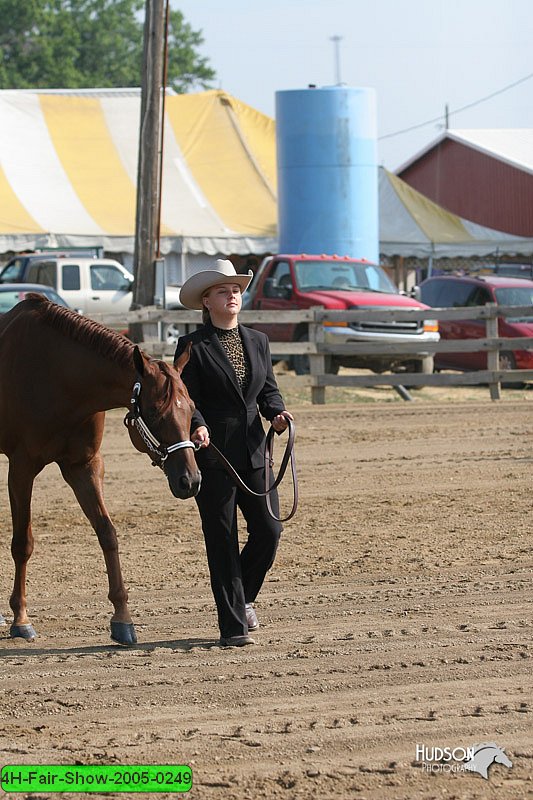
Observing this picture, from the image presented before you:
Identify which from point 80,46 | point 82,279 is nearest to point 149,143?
point 82,279

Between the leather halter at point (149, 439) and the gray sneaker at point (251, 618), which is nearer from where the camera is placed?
the leather halter at point (149, 439)

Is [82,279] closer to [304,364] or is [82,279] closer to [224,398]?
[304,364]

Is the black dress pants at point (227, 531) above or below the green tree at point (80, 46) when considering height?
below

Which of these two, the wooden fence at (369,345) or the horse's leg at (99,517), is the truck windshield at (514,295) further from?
the horse's leg at (99,517)

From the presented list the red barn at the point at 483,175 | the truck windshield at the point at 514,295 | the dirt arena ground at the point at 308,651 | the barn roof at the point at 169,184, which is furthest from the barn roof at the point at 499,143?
the dirt arena ground at the point at 308,651

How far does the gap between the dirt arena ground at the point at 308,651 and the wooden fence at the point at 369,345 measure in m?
6.48

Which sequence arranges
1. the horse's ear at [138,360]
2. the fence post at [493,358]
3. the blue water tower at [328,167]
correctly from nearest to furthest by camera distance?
the horse's ear at [138,360] < the fence post at [493,358] < the blue water tower at [328,167]

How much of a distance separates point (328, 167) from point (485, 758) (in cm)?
2365

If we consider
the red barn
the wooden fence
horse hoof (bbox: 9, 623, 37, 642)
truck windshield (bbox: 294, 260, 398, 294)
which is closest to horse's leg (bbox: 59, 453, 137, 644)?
horse hoof (bbox: 9, 623, 37, 642)

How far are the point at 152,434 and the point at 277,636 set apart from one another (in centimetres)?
135

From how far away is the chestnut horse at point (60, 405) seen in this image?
20.5 ft

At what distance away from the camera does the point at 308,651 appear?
19.8 ft

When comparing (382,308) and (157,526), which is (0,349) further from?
(382,308)

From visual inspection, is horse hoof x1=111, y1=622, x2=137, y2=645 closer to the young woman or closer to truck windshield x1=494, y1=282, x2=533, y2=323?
the young woman
